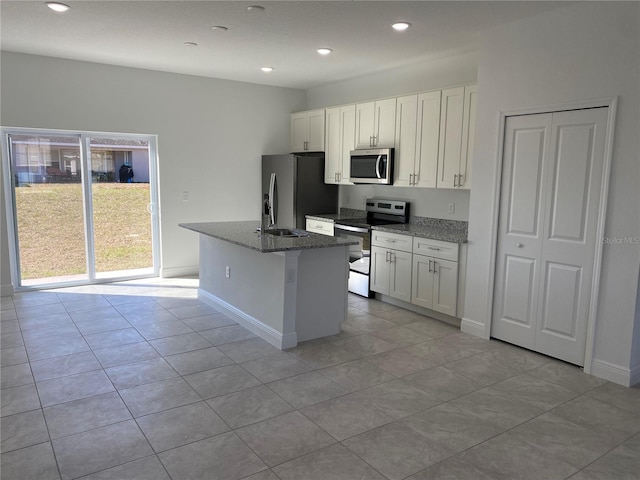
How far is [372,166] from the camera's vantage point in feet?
17.5

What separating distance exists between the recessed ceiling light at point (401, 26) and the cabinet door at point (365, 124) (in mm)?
1481

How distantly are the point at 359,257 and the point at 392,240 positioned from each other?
572 mm

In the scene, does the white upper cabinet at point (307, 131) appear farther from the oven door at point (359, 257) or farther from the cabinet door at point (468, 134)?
the cabinet door at point (468, 134)

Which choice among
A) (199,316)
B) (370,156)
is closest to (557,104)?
(370,156)

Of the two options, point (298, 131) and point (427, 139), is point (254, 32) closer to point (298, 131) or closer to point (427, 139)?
point (427, 139)

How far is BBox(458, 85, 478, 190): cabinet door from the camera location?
170 inches

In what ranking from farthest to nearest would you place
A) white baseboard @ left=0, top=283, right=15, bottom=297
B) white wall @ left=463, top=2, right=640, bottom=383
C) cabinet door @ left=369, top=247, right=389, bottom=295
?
white baseboard @ left=0, top=283, right=15, bottom=297 → cabinet door @ left=369, top=247, right=389, bottom=295 → white wall @ left=463, top=2, right=640, bottom=383

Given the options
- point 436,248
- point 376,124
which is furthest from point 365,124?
point 436,248

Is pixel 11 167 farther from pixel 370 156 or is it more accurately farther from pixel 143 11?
pixel 370 156

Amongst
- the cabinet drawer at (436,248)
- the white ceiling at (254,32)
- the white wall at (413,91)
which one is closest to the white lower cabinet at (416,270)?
the cabinet drawer at (436,248)

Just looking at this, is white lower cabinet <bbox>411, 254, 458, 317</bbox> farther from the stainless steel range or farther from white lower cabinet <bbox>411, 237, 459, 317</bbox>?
the stainless steel range

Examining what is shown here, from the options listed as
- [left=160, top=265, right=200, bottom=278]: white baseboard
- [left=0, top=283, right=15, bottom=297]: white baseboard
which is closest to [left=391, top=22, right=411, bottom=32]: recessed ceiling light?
[left=160, top=265, right=200, bottom=278]: white baseboard

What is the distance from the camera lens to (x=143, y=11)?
11.7 ft

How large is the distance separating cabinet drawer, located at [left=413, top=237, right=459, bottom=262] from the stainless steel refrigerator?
1.93m
